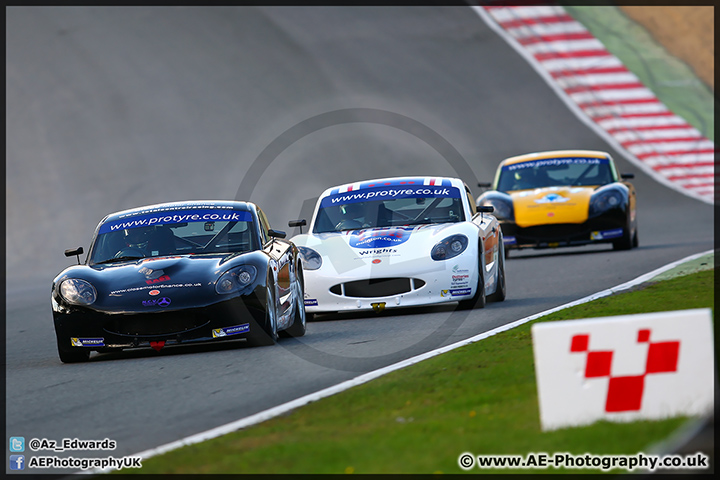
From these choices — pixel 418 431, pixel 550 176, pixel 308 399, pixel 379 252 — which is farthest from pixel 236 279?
pixel 550 176

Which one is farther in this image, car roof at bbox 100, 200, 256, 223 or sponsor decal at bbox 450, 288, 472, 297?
sponsor decal at bbox 450, 288, 472, 297

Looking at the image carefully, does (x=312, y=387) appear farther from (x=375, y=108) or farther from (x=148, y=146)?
(x=375, y=108)

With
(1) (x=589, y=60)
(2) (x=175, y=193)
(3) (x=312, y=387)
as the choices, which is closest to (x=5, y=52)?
(2) (x=175, y=193)

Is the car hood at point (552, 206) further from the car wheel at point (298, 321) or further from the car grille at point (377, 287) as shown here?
the car wheel at point (298, 321)

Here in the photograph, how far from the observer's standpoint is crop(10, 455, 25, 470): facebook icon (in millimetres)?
5594

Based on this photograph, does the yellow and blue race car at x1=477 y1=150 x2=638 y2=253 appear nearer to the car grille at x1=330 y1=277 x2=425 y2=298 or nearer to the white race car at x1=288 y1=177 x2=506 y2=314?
the white race car at x1=288 y1=177 x2=506 y2=314

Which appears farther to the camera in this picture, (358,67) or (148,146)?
(358,67)

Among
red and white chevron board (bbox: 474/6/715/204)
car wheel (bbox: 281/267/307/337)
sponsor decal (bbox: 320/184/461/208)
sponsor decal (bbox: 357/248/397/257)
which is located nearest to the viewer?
car wheel (bbox: 281/267/307/337)

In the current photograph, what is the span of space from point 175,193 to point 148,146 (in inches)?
105

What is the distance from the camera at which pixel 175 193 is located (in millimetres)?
24938

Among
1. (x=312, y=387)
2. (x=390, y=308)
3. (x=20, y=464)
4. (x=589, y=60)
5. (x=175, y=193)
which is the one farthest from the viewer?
(x=589, y=60)

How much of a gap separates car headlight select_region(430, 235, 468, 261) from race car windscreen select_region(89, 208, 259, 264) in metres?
1.84

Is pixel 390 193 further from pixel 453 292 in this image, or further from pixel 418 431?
pixel 418 431
